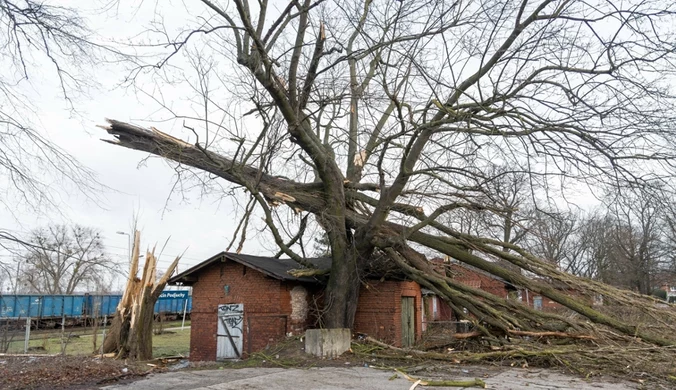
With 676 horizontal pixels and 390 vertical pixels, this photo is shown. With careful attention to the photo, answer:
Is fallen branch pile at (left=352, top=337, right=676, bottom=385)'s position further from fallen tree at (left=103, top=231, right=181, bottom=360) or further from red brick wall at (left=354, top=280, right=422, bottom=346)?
fallen tree at (left=103, top=231, right=181, bottom=360)

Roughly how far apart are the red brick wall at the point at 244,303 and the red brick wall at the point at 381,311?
2.59m

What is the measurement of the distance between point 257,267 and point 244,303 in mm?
1614

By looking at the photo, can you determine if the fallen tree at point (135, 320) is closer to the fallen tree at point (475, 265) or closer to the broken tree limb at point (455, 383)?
the fallen tree at point (475, 265)

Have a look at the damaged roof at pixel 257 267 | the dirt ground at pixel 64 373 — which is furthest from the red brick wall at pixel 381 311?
the dirt ground at pixel 64 373

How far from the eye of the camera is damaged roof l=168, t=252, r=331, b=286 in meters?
16.1

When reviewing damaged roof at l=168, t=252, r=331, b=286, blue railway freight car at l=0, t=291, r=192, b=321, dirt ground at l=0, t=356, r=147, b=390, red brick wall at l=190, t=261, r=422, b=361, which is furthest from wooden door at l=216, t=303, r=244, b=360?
blue railway freight car at l=0, t=291, r=192, b=321

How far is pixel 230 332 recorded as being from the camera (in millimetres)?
17141

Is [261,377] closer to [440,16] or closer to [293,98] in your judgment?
[293,98]

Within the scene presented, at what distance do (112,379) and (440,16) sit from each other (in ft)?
29.6

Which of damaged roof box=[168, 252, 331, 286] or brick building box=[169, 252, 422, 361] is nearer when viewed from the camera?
damaged roof box=[168, 252, 331, 286]

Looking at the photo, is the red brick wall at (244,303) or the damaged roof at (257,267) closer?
the damaged roof at (257,267)

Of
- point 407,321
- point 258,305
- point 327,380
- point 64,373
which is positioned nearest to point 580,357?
point 327,380

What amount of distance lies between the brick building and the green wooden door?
78mm

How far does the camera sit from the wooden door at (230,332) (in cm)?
1691
